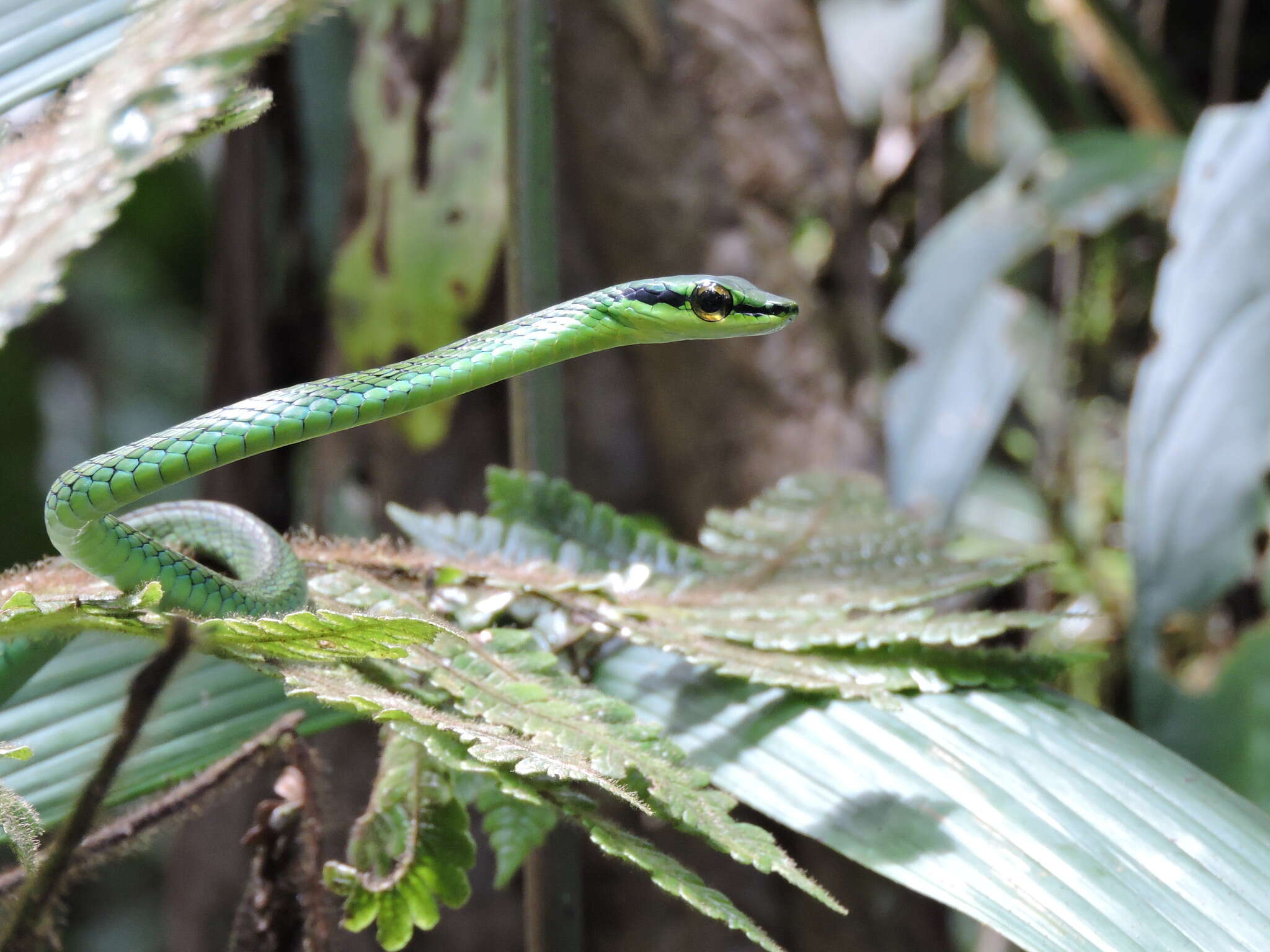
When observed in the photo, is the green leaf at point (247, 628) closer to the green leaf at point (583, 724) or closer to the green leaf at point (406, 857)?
the green leaf at point (583, 724)

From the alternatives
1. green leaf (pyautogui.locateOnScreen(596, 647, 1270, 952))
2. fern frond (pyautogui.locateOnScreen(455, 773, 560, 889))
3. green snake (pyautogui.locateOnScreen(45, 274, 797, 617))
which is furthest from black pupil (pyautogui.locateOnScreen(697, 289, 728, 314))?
fern frond (pyautogui.locateOnScreen(455, 773, 560, 889))

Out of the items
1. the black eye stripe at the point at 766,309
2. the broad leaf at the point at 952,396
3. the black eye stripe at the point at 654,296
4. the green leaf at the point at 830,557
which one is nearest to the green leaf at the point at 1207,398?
the broad leaf at the point at 952,396

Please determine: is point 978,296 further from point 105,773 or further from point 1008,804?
point 105,773

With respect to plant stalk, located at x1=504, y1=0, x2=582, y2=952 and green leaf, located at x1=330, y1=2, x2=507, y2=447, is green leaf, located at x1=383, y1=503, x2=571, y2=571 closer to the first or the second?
plant stalk, located at x1=504, y1=0, x2=582, y2=952

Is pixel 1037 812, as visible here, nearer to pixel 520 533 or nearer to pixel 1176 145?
pixel 520 533

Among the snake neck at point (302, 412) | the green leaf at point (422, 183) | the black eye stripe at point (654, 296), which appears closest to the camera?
the snake neck at point (302, 412)

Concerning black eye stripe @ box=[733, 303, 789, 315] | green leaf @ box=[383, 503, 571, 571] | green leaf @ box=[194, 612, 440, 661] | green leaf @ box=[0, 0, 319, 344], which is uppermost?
green leaf @ box=[0, 0, 319, 344]
